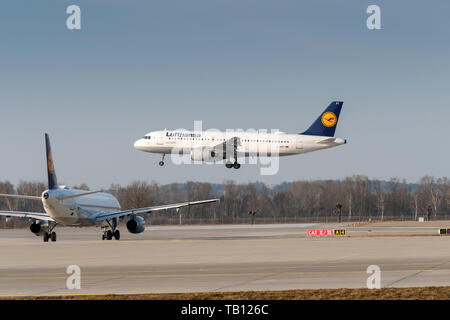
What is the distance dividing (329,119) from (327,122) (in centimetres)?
72

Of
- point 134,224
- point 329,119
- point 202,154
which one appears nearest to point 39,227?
point 134,224

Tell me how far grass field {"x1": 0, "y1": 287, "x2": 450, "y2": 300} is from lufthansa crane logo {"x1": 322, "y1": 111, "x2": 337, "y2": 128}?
219ft

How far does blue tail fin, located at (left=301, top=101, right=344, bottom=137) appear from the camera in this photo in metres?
84.8

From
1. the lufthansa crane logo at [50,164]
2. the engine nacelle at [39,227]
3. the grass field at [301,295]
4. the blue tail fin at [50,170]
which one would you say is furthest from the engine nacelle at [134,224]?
the grass field at [301,295]

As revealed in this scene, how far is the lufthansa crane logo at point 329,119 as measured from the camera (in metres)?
85.8

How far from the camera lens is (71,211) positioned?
55.4m

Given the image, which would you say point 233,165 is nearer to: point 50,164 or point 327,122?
point 327,122

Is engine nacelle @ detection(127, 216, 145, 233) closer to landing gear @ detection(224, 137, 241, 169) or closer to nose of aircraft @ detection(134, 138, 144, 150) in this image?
landing gear @ detection(224, 137, 241, 169)

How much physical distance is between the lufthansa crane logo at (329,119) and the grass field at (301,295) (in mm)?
66808

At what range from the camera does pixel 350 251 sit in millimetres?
37719

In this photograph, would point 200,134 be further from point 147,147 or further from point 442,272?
point 442,272

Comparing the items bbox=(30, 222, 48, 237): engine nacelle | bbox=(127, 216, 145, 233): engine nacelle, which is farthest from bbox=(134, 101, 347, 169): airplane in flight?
bbox=(30, 222, 48, 237): engine nacelle

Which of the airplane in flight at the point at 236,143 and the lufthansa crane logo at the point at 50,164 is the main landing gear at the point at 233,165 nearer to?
the airplane in flight at the point at 236,143
